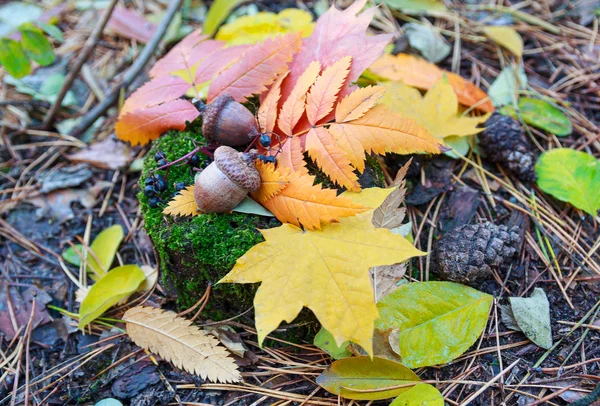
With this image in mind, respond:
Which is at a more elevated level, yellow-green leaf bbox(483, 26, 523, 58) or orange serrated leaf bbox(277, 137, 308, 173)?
yellow-green leaf bbox(483, 26, 523, 58)

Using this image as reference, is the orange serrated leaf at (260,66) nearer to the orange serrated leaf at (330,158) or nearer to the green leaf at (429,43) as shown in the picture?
the orange serrated leaf at (330,158)

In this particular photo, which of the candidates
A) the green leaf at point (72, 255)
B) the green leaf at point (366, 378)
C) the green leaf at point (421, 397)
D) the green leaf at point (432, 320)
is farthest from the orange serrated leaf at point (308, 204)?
the green leaf at point (72, 255)

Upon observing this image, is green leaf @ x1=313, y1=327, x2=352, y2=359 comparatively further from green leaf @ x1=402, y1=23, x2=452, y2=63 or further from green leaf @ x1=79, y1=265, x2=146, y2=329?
green leaf @ x1=402, y1=23, x2=452, y2=63

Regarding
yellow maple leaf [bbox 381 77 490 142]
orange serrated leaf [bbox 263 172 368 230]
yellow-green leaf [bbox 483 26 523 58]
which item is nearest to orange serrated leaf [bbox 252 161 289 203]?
orange serrated leaf [bbox 263 172 368 230]

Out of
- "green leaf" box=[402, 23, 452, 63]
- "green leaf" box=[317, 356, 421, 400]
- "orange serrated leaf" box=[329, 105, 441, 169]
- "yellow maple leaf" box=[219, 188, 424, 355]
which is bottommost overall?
"green leaf" box=[317, 356, 421, 400]

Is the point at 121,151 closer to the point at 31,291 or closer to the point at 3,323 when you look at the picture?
the point at 31,291

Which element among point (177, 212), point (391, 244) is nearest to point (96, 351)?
point (177, 212)
